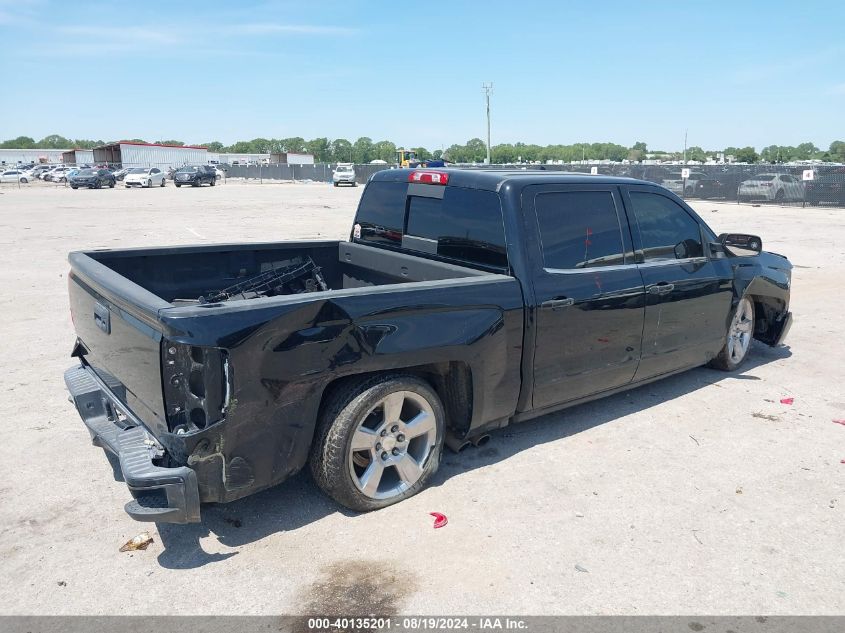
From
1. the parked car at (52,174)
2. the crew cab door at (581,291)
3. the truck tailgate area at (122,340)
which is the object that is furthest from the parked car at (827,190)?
the parked car at (52,174)

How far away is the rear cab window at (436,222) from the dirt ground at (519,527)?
1.36 metres

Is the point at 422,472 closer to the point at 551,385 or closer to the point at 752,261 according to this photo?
the point at 551,385

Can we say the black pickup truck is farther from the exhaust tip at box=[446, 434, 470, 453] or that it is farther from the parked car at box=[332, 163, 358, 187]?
the parked car at box=[332, 163, 358, 187]

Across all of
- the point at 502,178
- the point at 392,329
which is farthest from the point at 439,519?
the point at 502,178

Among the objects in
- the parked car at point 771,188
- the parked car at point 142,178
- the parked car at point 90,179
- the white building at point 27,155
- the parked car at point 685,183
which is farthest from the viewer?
the white building at point 27,155

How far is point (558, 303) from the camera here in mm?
4324

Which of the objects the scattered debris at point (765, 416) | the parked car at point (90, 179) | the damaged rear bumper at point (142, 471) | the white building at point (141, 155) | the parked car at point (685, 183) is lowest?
the scattered debris at point (765, 416)

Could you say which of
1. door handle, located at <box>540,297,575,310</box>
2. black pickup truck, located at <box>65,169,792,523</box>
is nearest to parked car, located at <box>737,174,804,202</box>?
black pickup truck, located at <box>65,169,792,523</box>

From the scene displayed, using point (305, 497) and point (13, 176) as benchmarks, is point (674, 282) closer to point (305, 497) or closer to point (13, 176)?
point (305, 497)

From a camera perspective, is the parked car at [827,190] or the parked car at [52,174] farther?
the parked car at [52,174]

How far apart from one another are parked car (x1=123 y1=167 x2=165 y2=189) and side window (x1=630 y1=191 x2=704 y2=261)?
49.3 meters

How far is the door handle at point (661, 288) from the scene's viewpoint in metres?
4.97

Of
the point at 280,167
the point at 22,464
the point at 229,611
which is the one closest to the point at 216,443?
the point at 229,611

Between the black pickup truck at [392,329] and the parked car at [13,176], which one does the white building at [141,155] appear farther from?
the black pickup truck at [392,329]
